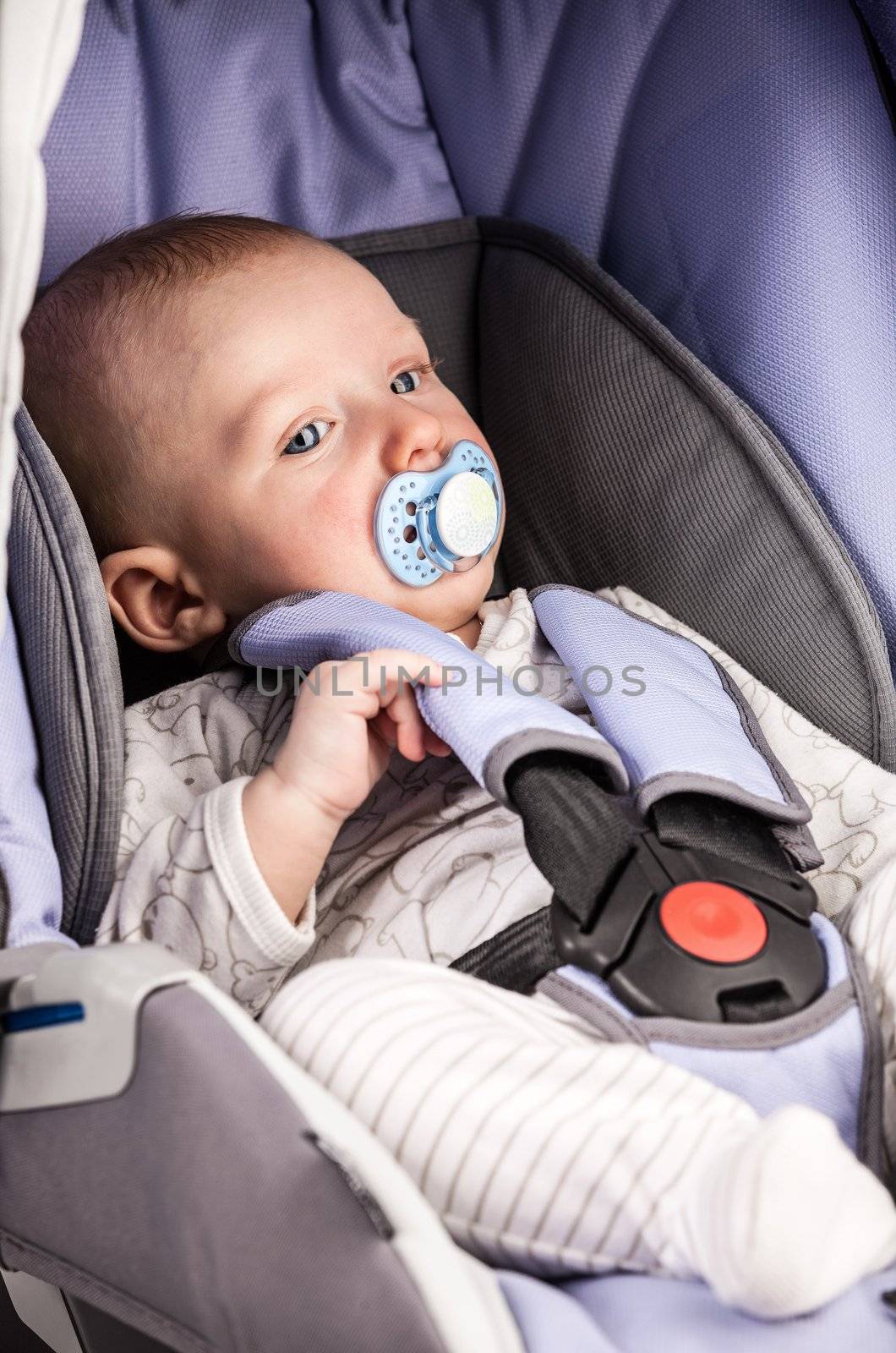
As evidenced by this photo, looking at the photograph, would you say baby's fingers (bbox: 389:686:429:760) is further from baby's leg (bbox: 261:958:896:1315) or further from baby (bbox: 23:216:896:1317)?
baby's leg (bbox: 261:958:896:1315)

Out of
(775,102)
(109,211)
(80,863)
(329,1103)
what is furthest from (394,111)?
(329,1103)

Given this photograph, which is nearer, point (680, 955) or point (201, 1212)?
point (201, 1212)

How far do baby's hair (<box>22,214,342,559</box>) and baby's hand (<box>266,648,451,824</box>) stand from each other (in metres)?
0.31

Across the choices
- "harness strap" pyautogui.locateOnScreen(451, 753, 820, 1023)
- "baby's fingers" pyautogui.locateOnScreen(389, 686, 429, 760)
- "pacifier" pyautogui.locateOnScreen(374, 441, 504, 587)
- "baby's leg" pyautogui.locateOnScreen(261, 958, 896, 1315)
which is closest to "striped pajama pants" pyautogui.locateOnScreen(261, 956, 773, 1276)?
"baby's leg" pyautogui.locateOnScreen(261, 958, 896, 1315)

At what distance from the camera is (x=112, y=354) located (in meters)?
1.20

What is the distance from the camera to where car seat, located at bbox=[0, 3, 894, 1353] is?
25.9 inches

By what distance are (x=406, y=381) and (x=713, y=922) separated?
0.62m

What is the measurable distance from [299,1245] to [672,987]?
317 mm

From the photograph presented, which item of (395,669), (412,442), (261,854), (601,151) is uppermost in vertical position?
(601,151)

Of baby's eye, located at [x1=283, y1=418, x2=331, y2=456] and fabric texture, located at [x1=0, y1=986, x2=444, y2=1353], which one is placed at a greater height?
baby's eye, located at [x1=283, y1=418, x2=331, y2=456]

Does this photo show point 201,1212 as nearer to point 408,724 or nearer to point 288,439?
point 408,724

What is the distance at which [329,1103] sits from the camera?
693 mm

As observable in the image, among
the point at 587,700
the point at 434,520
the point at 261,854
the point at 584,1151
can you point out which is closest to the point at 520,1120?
the point at 584,1151

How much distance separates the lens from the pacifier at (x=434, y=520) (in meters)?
1.13
